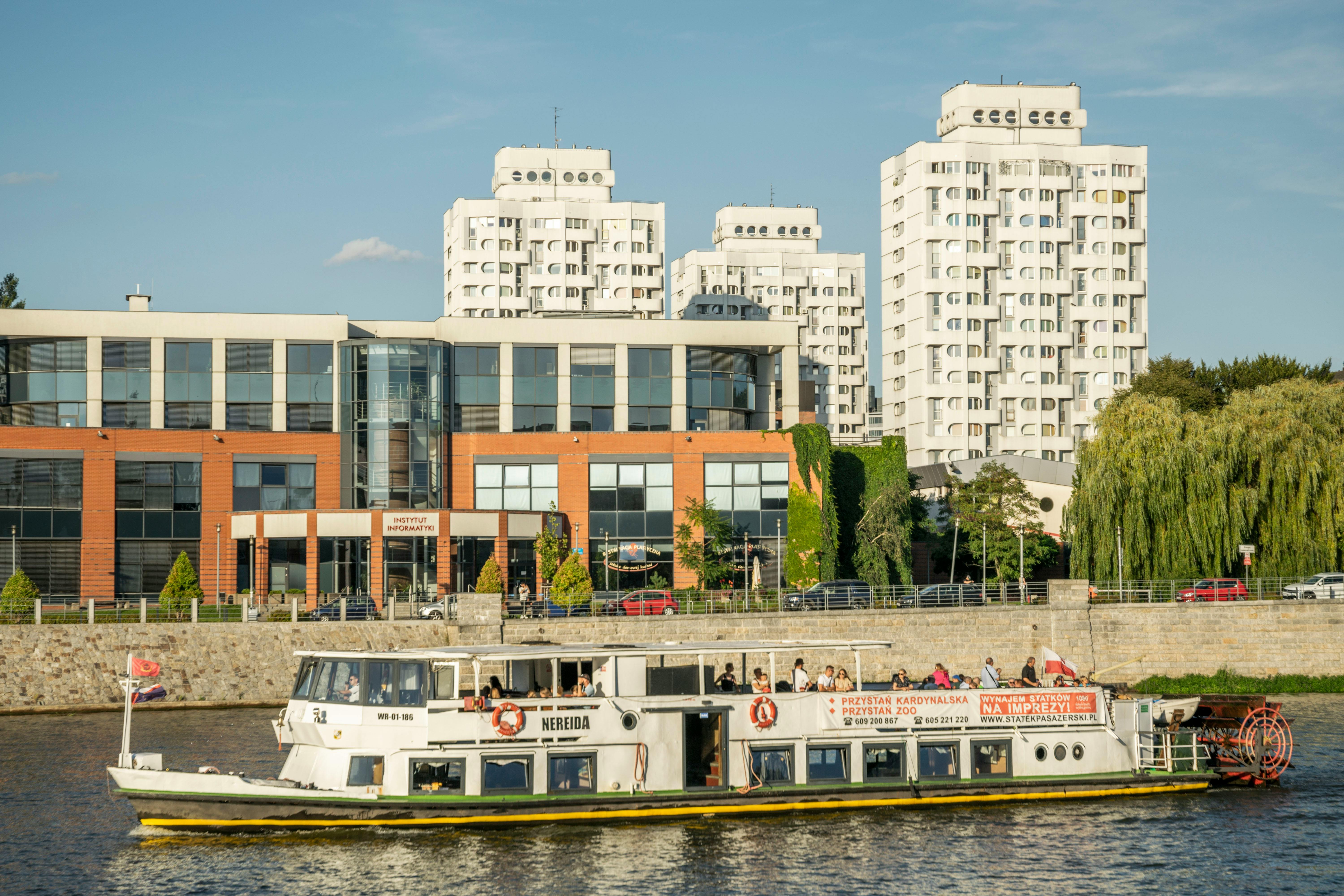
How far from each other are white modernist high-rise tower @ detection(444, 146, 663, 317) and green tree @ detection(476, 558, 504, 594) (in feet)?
317

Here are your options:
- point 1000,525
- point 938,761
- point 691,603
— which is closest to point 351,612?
point 691,603

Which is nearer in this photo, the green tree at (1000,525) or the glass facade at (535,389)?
the glass facade at (535,389)

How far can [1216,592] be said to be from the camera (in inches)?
2323

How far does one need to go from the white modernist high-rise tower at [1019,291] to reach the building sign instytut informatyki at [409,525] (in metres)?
67.5

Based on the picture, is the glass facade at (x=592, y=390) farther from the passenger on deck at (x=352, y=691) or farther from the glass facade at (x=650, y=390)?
the passenger on deck at (x=352, y=691)

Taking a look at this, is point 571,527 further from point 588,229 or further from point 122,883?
point 588,229

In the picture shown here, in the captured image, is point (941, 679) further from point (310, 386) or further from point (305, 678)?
point (310, 386)

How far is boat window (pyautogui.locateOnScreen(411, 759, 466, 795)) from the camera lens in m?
31.3

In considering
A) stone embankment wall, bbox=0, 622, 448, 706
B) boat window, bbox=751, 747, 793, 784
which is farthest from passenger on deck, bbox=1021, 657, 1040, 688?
stone embankment wall, bbox=0, 622, 448, 706

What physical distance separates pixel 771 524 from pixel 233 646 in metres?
31.1

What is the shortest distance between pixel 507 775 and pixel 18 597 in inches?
1352

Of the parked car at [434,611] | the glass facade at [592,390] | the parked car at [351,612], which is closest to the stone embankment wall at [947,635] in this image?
the parked car at [351,612]

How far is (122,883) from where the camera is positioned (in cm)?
2770

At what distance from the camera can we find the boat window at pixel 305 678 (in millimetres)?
31859
